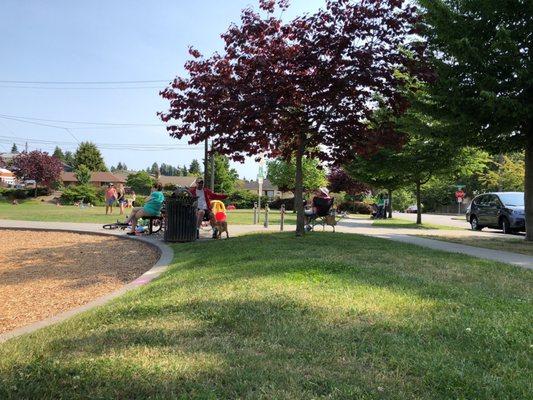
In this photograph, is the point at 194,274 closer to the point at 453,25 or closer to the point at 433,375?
the point at 433,375

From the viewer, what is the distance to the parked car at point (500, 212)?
18266mm

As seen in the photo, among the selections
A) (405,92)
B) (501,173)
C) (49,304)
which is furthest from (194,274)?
(501,173)

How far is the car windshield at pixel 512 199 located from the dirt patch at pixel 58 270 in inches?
543

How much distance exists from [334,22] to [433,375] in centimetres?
958

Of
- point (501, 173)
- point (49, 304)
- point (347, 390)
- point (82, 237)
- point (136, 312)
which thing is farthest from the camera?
point (501, 173)

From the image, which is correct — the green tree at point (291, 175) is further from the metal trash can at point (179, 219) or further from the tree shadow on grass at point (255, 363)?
the tree shadow on grass at point (255, 363)

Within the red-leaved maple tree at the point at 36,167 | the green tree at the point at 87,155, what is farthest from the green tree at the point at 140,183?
the red-leaved maple tree at the point at 36,167

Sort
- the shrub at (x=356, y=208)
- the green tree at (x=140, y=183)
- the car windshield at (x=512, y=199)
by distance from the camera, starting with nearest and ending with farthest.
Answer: the car windshield at (x=512, y=199), the shrub at (x=356, y=208), the green tree at (x=140, y=183)

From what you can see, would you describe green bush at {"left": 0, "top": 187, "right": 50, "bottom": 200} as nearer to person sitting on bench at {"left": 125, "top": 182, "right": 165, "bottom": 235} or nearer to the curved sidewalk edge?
the curved sidewalk edge

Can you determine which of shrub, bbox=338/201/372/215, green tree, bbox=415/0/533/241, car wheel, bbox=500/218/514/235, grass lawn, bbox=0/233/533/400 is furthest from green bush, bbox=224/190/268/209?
grass lawn, bbox=0/233/533/400

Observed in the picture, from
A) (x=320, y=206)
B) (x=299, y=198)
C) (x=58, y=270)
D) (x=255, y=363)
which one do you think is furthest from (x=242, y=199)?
(x=255, y=363)

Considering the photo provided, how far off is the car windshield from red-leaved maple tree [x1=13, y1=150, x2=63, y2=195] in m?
55.0

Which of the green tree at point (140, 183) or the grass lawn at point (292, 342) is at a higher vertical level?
the green tree at point (140, 183)

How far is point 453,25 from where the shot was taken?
39.4 ft
